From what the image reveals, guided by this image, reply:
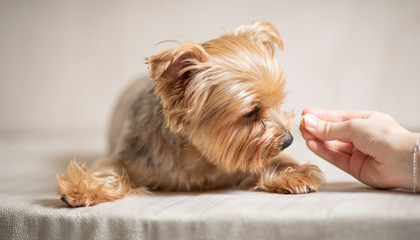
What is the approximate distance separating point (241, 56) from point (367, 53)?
6.73 ft

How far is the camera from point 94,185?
5.97ft

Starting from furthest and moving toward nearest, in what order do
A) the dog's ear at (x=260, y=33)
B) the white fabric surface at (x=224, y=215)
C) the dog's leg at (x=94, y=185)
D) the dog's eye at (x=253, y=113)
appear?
the dog's ear at (x=260, y=33) < the dog's eye at (x=253, y=113) < the dog's leg at (x=94, y=185) < the white fabric surface at (x=224, y=215)

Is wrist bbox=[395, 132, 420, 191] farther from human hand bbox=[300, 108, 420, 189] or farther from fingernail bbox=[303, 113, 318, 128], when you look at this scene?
fingernail bbox=[303, 113, 318, 128]

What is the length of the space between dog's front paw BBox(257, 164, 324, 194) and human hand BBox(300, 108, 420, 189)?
0.38ft

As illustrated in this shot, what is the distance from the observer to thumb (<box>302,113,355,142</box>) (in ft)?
5.47

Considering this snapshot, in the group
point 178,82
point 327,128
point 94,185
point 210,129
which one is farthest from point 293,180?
point 94,185

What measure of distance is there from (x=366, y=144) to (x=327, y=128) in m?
0.20

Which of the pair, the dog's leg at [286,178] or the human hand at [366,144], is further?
the dog's leg at [286,178]

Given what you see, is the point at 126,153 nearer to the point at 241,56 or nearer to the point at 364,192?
the point at 241,56

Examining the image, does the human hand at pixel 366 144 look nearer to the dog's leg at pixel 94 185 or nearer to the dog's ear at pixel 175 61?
the dog's ear at pixel 175 61

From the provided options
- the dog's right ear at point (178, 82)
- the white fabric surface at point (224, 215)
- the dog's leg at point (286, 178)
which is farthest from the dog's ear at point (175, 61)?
the dog's leg at point (286, 178)

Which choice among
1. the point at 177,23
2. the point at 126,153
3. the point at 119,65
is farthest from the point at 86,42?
the point at 126,153

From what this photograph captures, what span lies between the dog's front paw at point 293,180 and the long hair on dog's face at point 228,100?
12cm

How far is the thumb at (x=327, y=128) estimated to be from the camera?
167cm
